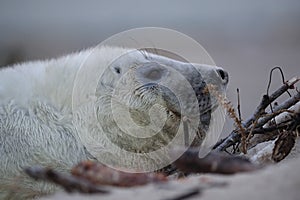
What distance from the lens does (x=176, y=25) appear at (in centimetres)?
591

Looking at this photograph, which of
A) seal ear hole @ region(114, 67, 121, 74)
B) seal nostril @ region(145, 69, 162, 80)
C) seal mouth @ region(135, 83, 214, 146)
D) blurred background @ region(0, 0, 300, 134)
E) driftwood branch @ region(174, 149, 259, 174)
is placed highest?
blurred background @ region(0, 0, 300, 134)

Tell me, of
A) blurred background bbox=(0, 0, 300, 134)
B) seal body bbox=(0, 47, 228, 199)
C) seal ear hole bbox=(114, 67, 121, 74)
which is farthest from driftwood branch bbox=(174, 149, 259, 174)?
blurred background bbox=(0, 0, 300, 134)

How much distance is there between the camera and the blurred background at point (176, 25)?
5824 mm

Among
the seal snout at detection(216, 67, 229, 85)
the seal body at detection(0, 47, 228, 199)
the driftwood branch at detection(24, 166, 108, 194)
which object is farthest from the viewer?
the seal snout at detection(216, 67, 229, 85)

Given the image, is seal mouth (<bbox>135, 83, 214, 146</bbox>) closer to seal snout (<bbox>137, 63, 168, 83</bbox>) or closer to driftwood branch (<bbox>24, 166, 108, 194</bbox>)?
seal snout (<bbox>137, 63, 168, 83</bbox>)

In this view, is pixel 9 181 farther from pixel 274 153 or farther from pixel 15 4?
pixel 15 4

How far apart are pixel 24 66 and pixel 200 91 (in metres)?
0.64

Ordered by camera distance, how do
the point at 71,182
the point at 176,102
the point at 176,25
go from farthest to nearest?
the point at 176,25 → the point at 176,102 → the point at 71,182

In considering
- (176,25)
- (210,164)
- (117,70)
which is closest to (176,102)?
(117,70)

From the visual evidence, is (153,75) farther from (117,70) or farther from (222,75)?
(222,75)

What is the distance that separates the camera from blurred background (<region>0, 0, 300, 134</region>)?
5.82 metres

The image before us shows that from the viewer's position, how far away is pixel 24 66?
237 centimetres

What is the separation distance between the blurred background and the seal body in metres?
3.29

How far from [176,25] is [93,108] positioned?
3.80m
